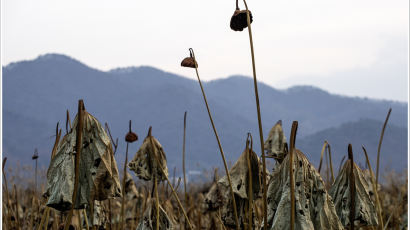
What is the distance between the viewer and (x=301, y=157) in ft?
2.75

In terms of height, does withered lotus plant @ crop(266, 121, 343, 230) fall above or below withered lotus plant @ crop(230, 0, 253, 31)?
below

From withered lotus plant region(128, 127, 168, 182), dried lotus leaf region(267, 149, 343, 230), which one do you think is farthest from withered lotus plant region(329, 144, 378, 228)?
withered lotus plant region(128, 127, 168, 182)

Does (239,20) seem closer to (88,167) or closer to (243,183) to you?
(88,167)

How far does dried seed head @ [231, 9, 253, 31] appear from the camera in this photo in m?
0.83

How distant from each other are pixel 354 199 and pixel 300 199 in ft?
0.75

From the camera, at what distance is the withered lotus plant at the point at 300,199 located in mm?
805

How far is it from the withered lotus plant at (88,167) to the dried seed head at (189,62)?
22 centimetres

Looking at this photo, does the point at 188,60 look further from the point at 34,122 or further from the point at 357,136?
the point at 34,122

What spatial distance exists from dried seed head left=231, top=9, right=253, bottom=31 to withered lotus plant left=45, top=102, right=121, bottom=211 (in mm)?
298

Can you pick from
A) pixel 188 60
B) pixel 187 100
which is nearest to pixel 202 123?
pixel 187 100

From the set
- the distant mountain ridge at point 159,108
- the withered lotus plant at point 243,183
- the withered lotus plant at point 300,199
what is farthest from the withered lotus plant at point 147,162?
the distant mountain ridge at point 159,108

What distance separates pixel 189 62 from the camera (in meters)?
0.99

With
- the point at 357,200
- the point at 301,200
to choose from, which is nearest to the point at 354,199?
the point at 357,200

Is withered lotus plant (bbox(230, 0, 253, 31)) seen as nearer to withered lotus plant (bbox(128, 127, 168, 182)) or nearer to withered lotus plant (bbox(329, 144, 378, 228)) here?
withered lotus plant (bbox(329, 144, 378, 228))
